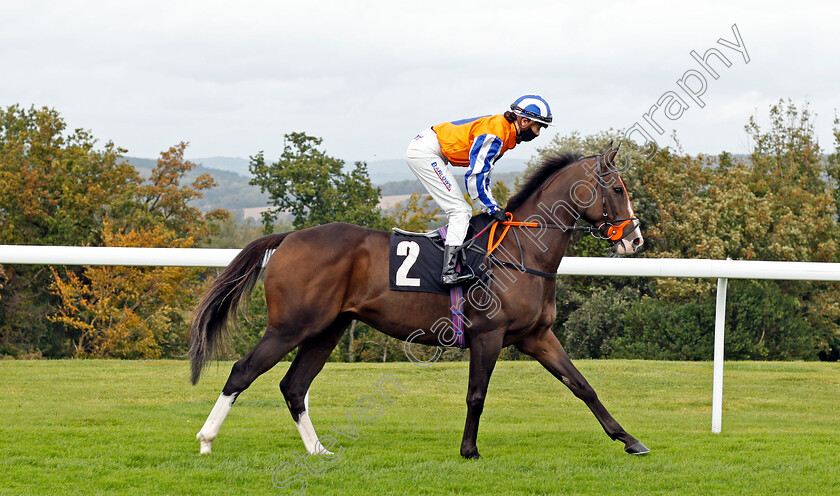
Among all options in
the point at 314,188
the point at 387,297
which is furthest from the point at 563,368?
the point at 314,188

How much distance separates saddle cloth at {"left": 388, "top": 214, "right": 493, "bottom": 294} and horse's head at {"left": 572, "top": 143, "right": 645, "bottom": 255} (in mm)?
643

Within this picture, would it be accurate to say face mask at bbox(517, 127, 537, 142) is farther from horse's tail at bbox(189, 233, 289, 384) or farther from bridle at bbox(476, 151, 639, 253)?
horse's tail at bbox(189, 233, 289, 384)

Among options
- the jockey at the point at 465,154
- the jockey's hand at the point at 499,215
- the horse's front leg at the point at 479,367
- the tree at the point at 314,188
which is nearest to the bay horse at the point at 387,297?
the horse's front leg at the point at 479,367

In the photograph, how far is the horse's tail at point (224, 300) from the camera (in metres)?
4.73

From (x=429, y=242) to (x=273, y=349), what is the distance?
109 centimetres

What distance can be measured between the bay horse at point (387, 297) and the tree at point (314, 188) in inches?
847

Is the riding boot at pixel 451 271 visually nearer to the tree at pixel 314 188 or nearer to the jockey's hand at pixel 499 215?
the jockey's hand at pixel 499 215

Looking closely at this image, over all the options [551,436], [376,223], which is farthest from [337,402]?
[376,223]

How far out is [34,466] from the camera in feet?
13.2

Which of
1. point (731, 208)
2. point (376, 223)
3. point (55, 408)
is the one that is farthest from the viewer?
point (376, 223)

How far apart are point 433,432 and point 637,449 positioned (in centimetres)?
129

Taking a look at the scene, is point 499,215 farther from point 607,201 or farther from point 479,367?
point 479,367

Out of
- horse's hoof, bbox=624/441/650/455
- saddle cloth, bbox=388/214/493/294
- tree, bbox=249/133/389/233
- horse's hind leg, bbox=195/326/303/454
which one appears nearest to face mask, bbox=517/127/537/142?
saddle cloth, bbox=388/214/493/294

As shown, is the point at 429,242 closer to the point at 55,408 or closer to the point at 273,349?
the point at 273,349
